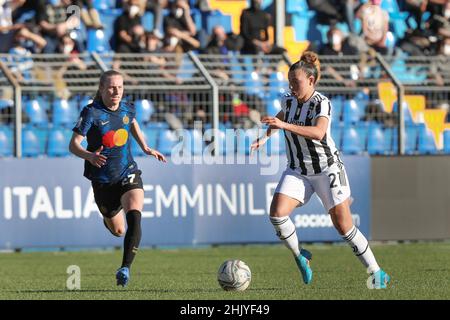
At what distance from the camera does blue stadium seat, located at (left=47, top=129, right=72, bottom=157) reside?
18.9 metres

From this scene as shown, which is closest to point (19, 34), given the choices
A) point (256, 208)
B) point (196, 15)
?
point (196, 15)

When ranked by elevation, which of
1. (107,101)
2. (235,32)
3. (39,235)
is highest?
(235,32)

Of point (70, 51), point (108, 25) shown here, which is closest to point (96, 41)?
point (108, 25)

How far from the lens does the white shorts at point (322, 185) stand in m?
11.2

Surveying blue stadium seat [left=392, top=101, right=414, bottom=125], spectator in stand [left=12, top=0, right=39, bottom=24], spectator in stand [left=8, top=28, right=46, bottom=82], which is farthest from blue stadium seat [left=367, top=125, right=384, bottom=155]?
spectator in stand [left=12, top=0, right=39, bottom=24]

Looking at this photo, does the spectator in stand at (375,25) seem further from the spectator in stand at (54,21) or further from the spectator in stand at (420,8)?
the spectator in stand at (54,21)

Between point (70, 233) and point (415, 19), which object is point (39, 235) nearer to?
point (70, 233)

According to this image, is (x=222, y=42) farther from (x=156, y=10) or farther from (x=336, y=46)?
(x=336, y=46)

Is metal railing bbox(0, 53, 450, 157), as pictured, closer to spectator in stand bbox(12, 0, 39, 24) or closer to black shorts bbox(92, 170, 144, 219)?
spectator in stand bbox(12, 0, 39, 24)

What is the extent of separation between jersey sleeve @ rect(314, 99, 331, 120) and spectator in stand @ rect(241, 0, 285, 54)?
10.6m

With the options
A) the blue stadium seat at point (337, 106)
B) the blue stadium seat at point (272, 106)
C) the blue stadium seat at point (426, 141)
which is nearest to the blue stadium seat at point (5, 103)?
the blue stadium seat at point (272, 106)

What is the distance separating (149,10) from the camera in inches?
894

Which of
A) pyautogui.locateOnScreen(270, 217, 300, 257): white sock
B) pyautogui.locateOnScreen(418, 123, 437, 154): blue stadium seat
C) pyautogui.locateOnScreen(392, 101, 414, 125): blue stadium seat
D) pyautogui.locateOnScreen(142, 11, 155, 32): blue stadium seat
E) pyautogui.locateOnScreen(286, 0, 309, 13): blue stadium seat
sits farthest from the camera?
pyautogui.locateOnScreen(286, 0, 309, 13): blue stadium seat
